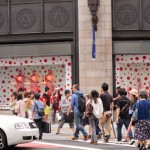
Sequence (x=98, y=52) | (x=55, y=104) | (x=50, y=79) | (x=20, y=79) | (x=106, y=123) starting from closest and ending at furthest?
1. (x=106, y=123)
2. (x=55, y=104)
3. (x=98, y=52)
4. (x=50, y=79)
5. (x=20, y=79)

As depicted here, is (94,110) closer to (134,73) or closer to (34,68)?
(134,73)

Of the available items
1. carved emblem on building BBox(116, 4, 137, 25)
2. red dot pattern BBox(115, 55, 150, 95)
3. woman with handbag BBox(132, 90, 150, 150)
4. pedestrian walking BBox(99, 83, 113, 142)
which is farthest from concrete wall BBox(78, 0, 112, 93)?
woman with handbag BBox(132, 90, 150, 150)

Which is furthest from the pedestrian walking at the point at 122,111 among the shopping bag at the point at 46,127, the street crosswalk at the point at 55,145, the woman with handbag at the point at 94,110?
the shopping bag at the point at 46,127

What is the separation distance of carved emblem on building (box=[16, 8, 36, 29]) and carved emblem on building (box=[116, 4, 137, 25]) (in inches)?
166

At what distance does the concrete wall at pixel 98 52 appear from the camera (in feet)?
89.0

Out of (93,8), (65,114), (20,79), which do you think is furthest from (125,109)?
(20,79)

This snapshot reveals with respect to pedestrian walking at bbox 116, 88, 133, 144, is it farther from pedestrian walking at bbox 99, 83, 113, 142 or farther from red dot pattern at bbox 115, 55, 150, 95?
red dot pattern at bbox 115, 55, 150, 95

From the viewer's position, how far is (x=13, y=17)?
28562 mm

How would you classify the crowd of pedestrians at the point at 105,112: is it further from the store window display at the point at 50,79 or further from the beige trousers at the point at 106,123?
the store window display at the point at 50,79

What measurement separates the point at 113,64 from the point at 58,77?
2.85 meters

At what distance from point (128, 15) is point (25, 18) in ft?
16.5

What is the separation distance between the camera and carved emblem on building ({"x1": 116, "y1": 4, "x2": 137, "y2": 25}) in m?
27.6

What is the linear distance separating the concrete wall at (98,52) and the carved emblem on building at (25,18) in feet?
8.44

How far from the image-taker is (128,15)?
2762 centimetres
